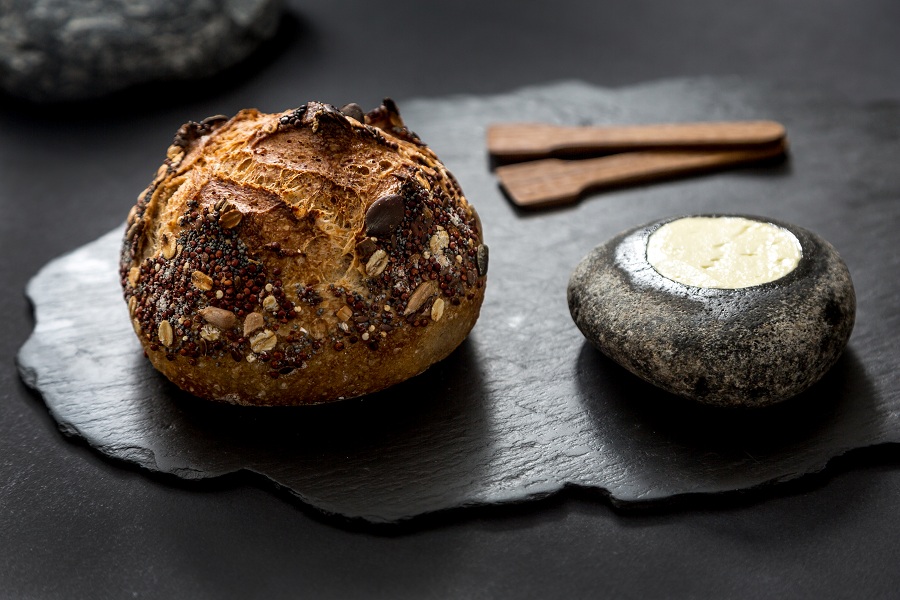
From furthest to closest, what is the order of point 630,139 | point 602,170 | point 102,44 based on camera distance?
point 102,44
point 630,139
point 602,170

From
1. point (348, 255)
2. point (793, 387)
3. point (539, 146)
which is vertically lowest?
point (539, 146)

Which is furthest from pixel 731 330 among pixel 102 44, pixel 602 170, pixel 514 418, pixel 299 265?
pixel 102 44

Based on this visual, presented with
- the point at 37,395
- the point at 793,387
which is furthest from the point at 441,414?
the point at 37,395

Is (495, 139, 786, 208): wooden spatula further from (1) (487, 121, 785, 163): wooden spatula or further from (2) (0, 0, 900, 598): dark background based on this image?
(2) (0, 0, 900, 598): dark background

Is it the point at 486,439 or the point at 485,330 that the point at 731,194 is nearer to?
the point at 485,330

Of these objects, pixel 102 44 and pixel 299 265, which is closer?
pixel 299 265

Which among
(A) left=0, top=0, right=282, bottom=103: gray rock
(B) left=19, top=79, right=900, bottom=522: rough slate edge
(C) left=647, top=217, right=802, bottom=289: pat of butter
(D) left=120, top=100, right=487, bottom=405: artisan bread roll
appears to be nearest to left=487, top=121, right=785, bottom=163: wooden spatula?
(B) left=19, top=79, right=900, bottom=522: rough slate edge

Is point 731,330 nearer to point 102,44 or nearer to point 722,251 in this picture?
point 722,251
